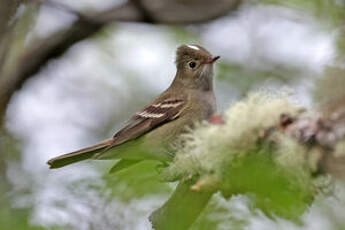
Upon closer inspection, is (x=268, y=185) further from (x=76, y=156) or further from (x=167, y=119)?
(x=167, y=119)

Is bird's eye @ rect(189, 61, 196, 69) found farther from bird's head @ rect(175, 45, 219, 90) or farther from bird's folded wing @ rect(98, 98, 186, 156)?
bird's folded wing @ rect(98, 98, 186, 156)

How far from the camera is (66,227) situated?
3.51 m

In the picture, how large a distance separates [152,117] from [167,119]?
16 cm

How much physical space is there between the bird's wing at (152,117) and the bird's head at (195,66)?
34cm

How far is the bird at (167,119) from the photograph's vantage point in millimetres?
4703

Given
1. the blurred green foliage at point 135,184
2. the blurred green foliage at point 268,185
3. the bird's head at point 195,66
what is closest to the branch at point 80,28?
the bird's head at point 195,66

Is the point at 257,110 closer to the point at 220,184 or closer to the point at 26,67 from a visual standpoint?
the point at 220,184

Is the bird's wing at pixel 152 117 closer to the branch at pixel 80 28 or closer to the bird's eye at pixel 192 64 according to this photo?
the bird's eye at pixel 192 64

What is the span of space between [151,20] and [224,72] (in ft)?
5.02

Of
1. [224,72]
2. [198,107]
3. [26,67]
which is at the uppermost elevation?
[224,72]

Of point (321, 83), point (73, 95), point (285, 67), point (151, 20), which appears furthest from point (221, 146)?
point (73, 95)

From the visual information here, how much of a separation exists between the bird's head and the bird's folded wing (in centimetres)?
34

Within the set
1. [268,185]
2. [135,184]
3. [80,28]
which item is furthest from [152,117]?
[268,185]

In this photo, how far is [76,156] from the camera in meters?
4.79
